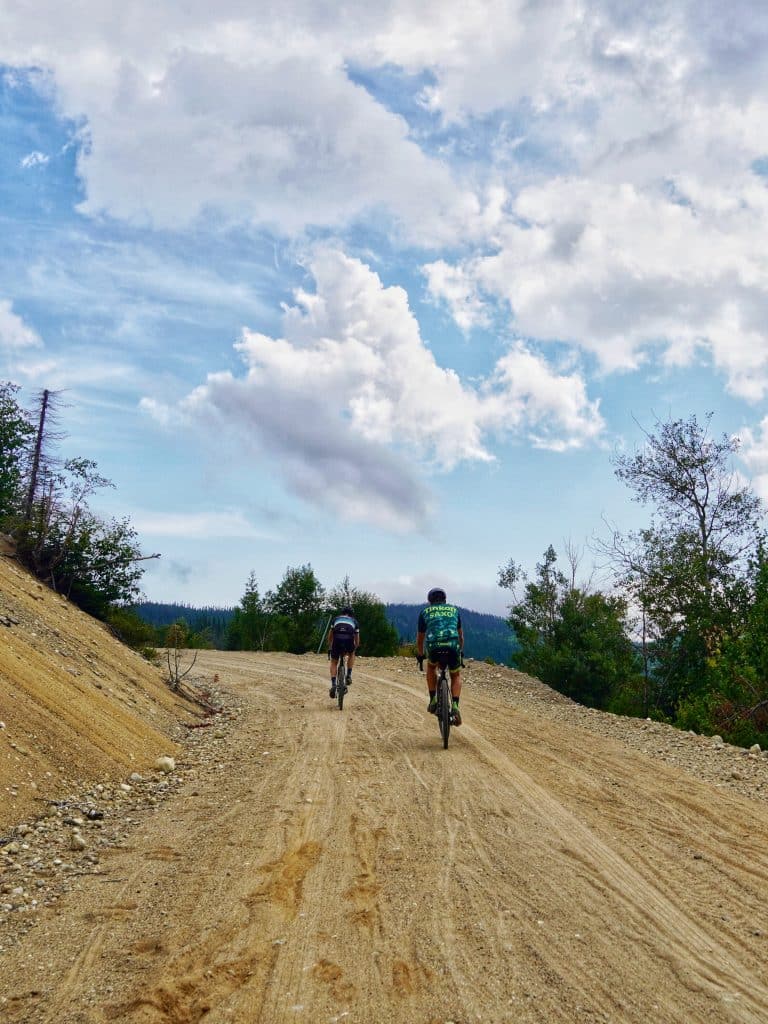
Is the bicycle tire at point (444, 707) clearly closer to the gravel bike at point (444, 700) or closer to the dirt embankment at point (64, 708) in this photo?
the gravel bike at point (444, 700)

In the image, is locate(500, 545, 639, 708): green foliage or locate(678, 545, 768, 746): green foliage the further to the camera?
locate(500, 545, 639, 708): green foliage

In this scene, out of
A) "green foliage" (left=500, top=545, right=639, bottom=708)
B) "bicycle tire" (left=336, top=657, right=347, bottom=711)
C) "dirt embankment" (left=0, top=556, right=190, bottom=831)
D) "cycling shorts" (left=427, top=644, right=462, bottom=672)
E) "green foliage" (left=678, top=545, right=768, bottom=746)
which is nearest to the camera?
"dirt embankment" (left=0, top=556, right=190, bottom=831)

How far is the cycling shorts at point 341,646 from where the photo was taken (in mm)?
15977

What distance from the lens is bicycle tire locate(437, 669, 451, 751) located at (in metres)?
10.6

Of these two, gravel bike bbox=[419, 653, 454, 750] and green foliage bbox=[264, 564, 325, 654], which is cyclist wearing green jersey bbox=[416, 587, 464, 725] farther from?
green foliage bbox=[264, 564, 325, 654]

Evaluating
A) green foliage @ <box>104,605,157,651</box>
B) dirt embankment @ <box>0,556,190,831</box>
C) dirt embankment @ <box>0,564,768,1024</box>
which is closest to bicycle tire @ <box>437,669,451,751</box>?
dirt embankment @ <box>0,564,768,1024</box>

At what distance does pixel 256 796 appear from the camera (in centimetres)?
819

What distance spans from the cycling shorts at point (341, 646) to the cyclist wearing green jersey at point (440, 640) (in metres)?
4.77

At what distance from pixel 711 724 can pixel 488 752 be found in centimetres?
1089

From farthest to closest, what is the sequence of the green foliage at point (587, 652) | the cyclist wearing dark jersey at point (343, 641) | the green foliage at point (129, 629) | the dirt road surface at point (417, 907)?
the green foliage at point (587, 652) → the green foliage at point (129, 629) → the cyclist wearing dark jersey at point (343, 641) → the dirt road surface at point (417, 907)

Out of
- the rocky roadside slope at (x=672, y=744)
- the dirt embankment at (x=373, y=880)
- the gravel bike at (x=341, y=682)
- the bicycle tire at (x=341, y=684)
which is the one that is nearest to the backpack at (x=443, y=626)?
the dirt embankment at (x=373, y=880)

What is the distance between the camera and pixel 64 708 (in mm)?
9758

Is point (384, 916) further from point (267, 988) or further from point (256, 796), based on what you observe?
point (256, 796)

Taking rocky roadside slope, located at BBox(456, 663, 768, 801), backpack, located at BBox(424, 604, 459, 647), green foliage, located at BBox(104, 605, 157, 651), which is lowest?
rocky roadside slope, located at BBox(456, 663, 768, 801)
